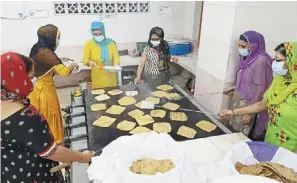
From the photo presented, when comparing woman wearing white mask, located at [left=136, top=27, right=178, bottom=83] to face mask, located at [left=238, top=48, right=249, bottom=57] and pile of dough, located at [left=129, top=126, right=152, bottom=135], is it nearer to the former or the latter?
face mask, located at [left=238, top=48, right=249, bottom=57]

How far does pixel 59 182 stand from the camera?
159cm

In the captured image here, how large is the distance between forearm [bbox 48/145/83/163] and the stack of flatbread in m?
0.82

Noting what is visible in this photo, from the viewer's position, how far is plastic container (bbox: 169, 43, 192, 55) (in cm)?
386

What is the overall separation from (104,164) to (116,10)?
2.96 meters

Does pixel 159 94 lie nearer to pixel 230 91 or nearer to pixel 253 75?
pixel 230 91

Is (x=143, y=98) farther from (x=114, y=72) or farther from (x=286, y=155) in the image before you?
(x=286, y=155)

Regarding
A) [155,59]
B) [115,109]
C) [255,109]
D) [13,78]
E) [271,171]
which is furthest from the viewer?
[155,59]

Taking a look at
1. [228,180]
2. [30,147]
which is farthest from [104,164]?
[228,180]

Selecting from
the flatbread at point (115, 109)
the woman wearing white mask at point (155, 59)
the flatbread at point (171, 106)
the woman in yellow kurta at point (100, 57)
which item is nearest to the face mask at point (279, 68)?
the flatbread at point (171, 106)

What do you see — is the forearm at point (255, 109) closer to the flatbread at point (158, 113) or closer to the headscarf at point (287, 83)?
the headscarf at point (287, 83)

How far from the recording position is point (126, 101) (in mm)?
2172

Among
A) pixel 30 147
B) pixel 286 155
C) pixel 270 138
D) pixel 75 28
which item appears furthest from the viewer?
pixel 75 28

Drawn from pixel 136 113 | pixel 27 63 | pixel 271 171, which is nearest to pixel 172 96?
pixel 136 113

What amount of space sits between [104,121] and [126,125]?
167 millimetres
